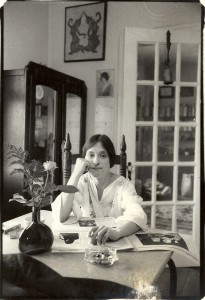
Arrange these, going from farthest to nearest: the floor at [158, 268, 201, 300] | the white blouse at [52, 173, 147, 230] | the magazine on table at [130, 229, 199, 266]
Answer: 1. the white blouse at [52, 173, 147, 230]
2. the floor at [158, 268, 201, 300]
3. the magazine on table at [130, 229, 199, 266]

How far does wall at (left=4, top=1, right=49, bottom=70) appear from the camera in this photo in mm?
1030

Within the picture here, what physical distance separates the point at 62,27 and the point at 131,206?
68cm

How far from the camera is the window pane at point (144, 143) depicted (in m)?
1.16

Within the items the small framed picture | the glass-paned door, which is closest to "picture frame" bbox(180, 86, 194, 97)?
the glass-paned door

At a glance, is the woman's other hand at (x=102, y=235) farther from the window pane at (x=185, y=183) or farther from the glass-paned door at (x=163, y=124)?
the window pane at (x=185, y=183)

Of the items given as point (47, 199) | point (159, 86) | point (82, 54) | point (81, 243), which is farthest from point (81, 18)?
point (81, 243)

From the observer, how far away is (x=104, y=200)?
119cm

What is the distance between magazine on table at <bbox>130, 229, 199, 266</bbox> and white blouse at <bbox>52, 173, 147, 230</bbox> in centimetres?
Result: 12

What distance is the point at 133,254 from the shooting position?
0.87 m

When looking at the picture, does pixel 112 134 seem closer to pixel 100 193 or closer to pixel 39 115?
pixel 100 193

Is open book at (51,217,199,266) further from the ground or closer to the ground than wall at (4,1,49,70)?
closer to the ground

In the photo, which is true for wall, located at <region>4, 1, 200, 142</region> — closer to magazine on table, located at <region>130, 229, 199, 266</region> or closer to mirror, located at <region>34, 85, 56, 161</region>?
mirror, located at <region>34, 85, 56, 161</region>

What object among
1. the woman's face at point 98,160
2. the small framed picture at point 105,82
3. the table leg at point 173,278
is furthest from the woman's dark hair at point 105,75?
the table leg at point 173,278

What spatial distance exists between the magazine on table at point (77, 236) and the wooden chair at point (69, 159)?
0.15 m
